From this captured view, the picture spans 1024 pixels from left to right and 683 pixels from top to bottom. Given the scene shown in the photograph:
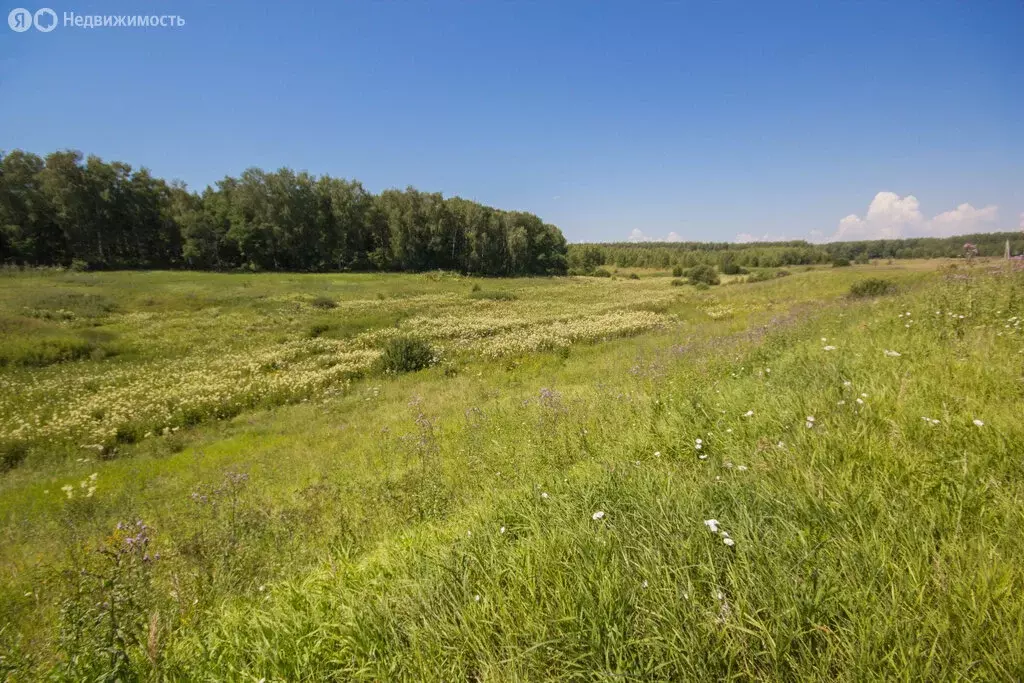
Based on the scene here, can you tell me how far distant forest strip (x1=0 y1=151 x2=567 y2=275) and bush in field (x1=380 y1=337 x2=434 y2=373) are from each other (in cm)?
6899

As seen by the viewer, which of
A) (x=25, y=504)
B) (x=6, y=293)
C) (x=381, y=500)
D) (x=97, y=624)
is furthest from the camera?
(x=6, y=293)

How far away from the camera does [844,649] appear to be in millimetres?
1738

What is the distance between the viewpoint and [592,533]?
2652 millimetres

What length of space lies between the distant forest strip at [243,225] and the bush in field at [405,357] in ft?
226

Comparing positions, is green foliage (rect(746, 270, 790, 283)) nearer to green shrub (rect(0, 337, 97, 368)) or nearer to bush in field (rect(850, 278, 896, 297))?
bush in field (rect(850, 278, 896, 297))

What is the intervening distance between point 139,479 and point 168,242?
87.8 m

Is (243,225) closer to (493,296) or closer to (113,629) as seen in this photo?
(493,296)

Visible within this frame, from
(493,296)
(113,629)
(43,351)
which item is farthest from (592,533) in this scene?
(493,296)

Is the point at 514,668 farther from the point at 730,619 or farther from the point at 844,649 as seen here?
the point at 844,649

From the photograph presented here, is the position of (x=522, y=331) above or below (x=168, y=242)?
below

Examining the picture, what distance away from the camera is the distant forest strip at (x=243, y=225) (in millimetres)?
60562

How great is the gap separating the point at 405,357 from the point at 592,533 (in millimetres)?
16756

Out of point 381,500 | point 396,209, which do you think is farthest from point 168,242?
point 381,500

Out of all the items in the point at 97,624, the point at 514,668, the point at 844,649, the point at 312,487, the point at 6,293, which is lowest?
the point at 312,487
